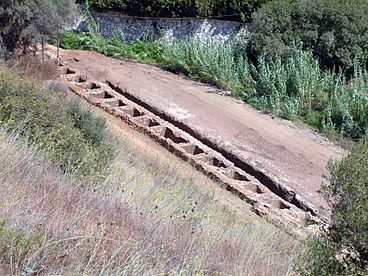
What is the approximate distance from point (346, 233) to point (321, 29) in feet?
53.5

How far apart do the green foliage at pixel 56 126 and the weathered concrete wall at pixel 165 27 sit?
572 inches

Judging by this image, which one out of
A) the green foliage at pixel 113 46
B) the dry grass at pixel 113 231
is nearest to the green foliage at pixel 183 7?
the green foliage at pixel 113 46

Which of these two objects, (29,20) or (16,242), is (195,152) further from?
(16,242)

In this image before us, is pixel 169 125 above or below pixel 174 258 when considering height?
below

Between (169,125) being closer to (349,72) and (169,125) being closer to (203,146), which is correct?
(203,146)

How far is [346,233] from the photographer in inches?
277

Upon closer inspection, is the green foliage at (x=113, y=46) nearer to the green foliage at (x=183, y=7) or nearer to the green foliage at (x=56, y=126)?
the green foliage at (x=183, y=7)

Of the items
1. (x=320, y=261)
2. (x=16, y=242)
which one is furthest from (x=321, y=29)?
(x=16, y=242)

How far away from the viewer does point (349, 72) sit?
22719 mm

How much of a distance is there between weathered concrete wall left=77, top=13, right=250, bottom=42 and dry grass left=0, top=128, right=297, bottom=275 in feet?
54.2

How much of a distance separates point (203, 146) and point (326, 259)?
8580 mm

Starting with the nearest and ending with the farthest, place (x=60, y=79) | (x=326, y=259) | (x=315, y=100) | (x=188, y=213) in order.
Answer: (x=326, y=259) → (x=188, y=213) → (x=60, y=79) → (x=315, y=100)

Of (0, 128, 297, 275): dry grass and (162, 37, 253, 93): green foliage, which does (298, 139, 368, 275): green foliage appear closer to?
(0, 128, 297, 275): dry grass

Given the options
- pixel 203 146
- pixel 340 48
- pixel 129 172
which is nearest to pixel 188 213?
pixel 129 172
